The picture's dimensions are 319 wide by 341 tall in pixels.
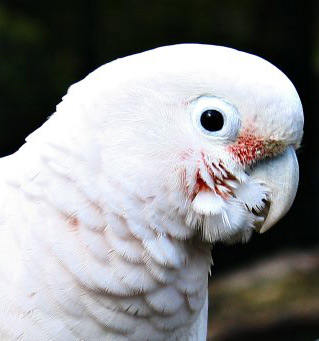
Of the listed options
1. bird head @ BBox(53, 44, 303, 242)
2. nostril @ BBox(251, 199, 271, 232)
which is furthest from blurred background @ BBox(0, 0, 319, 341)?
bird head @ BBox(53, 44, 303, 242)

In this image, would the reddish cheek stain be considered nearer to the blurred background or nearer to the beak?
the beak

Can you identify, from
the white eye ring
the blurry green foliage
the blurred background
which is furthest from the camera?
the blurry green foliage

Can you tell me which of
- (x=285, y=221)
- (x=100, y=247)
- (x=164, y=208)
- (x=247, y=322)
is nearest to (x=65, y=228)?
(x=100, y=247)

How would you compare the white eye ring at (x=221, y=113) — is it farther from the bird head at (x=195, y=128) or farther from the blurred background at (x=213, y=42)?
the blurred background at (x=213, y=42)

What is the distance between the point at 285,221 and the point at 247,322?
136 cm

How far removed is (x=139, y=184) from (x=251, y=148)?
0.94 feet

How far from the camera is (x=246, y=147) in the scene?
6.00 feet

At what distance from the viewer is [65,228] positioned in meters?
1.85

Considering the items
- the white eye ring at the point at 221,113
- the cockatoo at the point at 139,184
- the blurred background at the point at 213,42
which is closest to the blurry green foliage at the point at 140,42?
the blurred background at the point at 213,42

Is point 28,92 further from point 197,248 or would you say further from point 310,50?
point 197,248

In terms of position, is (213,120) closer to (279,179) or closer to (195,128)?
(195,128)

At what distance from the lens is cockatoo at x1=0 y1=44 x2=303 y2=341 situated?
1.81 metres

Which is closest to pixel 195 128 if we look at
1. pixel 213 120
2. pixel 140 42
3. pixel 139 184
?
pixel 213 120

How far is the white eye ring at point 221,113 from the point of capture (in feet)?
5.90
